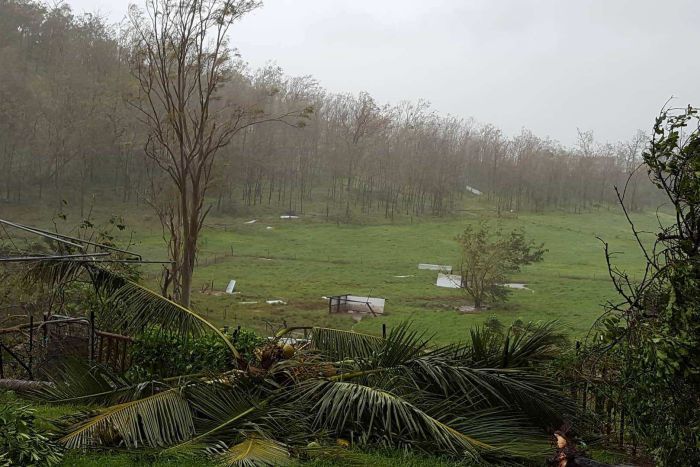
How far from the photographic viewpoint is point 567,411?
5.05m

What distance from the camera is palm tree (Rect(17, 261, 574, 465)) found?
13.6 feet

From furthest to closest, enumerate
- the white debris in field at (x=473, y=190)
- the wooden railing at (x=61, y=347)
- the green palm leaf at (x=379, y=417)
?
1. the white debris in field at (x=473, y=190)
2. the wooden railing at (x=61, y=347)
3. the green palm leaf at (x=379, y=417)

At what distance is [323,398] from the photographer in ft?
14.8

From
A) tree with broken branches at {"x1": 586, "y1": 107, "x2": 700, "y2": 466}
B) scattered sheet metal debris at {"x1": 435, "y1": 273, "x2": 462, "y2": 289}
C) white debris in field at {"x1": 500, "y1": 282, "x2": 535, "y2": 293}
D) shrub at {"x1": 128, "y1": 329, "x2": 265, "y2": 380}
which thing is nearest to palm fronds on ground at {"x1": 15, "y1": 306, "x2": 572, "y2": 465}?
shrub at {"x1": 128, "y1": 329, "x2": 265, "y2": 380}

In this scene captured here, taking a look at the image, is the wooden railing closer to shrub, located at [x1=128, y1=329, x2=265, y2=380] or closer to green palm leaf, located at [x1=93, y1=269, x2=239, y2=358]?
shrub, located at [x1=128, y1=329, x2=265, y2=380]

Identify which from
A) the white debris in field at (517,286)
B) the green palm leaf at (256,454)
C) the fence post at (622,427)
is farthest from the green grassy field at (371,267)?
the green palm leaf at (256,454)

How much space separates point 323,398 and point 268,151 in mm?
43287

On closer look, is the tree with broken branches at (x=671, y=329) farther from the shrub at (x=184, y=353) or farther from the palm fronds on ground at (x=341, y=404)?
the shrub at (x=184, y=353)

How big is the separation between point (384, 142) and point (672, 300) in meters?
49.5

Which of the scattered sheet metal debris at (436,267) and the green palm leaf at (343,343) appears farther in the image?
the scattered sheet metal debris at (436,267)

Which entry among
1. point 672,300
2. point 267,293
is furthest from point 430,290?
point 672,300

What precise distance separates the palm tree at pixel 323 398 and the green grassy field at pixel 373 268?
10.0m

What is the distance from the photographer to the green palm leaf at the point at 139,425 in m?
4.04

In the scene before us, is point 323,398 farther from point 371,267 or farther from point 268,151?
point 268,151
